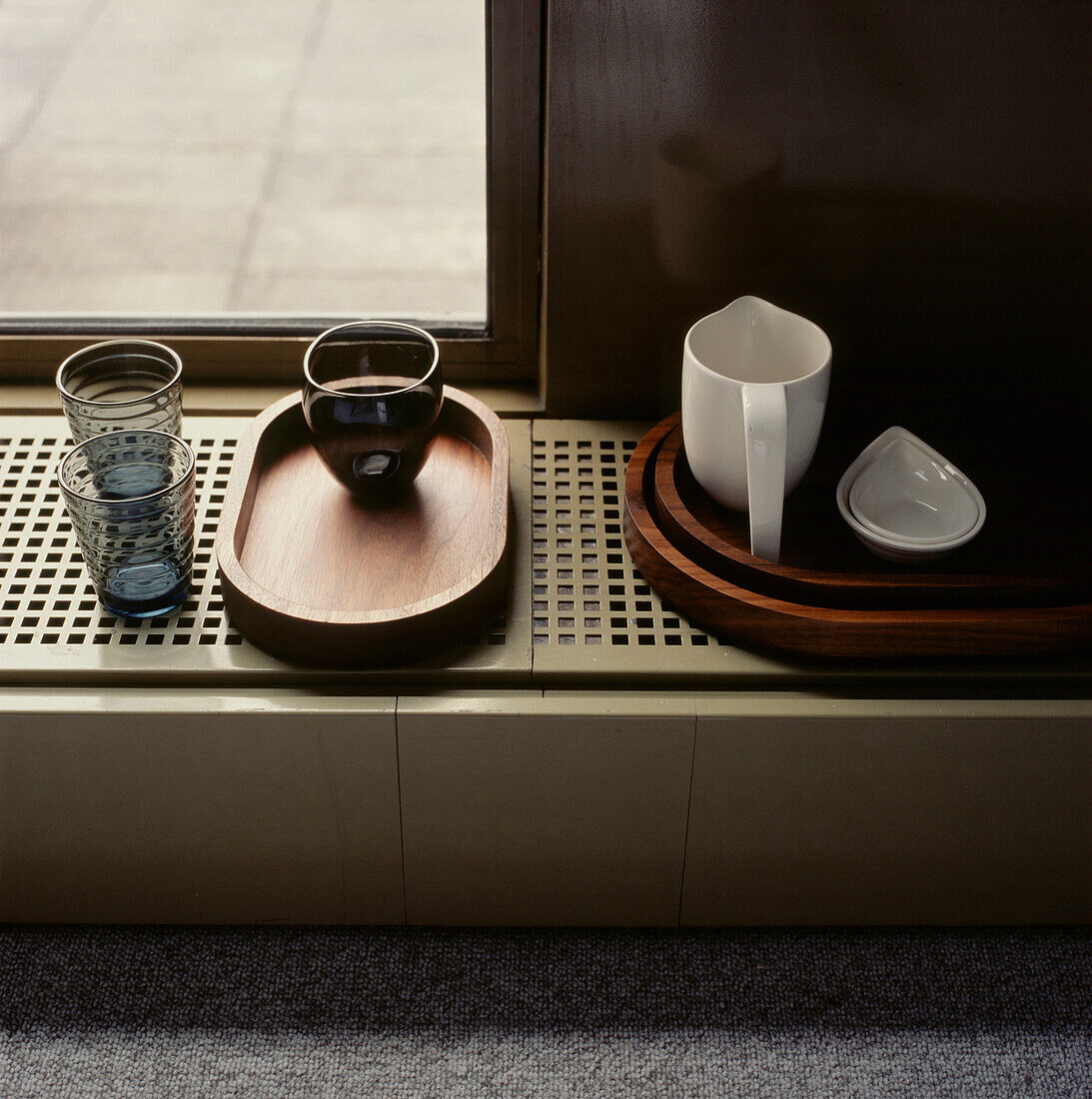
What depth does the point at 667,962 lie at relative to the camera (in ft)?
3.26

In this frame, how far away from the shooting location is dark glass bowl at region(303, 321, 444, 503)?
913mm

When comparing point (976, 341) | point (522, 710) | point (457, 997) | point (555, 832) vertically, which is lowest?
point (457, 997)

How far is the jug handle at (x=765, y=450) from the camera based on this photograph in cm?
82

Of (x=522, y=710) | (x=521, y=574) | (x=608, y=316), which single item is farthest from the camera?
(x=608, y=316)

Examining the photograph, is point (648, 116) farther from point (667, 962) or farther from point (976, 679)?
point (667, 962)

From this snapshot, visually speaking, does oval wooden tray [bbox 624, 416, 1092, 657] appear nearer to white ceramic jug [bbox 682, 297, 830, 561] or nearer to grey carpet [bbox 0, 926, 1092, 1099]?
white ceramic jug [bbox 682, 297, 830, 561]

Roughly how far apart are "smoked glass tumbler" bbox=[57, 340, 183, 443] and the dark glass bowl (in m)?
0.12

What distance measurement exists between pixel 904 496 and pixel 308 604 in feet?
1.66

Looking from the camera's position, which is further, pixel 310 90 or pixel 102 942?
pixel 310 90

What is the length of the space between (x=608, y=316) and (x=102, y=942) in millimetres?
731

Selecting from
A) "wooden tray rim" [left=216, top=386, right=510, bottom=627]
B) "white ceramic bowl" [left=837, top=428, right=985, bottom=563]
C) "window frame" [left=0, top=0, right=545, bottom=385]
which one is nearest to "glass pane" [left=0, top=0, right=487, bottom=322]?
"window frame" [left=0, top=0, right=545, bottom=385]

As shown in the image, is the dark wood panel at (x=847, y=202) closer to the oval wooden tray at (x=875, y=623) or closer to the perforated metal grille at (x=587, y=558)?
the perforated metal grille at (x=587, y=558)

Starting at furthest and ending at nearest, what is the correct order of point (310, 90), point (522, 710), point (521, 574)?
point (310, 90)
point (521, 574)
point (522, 710)

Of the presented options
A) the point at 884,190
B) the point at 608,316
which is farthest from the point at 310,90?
the point at 884,190
